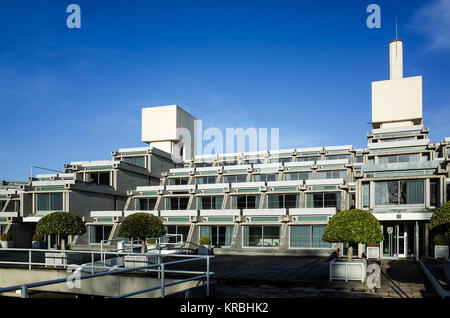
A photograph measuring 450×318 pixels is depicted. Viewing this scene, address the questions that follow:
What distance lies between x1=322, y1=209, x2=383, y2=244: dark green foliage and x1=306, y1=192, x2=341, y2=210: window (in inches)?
889

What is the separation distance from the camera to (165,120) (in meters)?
71.6

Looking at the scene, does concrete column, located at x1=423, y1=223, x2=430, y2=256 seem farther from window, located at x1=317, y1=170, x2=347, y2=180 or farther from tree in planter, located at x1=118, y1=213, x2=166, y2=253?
window, located at x1=317, y1=170, x2=347, y2=180

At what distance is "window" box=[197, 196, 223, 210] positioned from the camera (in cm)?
4725

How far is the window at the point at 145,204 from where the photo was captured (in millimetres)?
50878

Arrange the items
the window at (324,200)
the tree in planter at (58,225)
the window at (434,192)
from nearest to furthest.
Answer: the window at (434,192)
the tree in planter at (58,225)
the window at (324,200)

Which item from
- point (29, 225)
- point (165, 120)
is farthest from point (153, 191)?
point (165, 120)

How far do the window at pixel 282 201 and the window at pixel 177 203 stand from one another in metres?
10.6

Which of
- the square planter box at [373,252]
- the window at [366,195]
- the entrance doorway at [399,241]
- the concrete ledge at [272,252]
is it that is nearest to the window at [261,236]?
the concrete ledge at [272,252]

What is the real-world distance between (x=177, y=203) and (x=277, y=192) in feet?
41.9

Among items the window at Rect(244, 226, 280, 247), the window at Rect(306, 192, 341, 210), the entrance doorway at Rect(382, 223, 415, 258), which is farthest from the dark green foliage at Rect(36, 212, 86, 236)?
the entrance doorway at Rect(382, 223, 415, 258)

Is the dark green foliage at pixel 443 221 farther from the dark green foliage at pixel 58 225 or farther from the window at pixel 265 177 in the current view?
the window at pixel 265 177

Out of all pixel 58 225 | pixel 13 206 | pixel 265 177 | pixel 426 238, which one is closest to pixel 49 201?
pixel 13 206

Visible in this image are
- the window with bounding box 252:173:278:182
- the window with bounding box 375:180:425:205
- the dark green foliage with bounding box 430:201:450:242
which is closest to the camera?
the dark green foliage with bounding box 430:201:450:242
